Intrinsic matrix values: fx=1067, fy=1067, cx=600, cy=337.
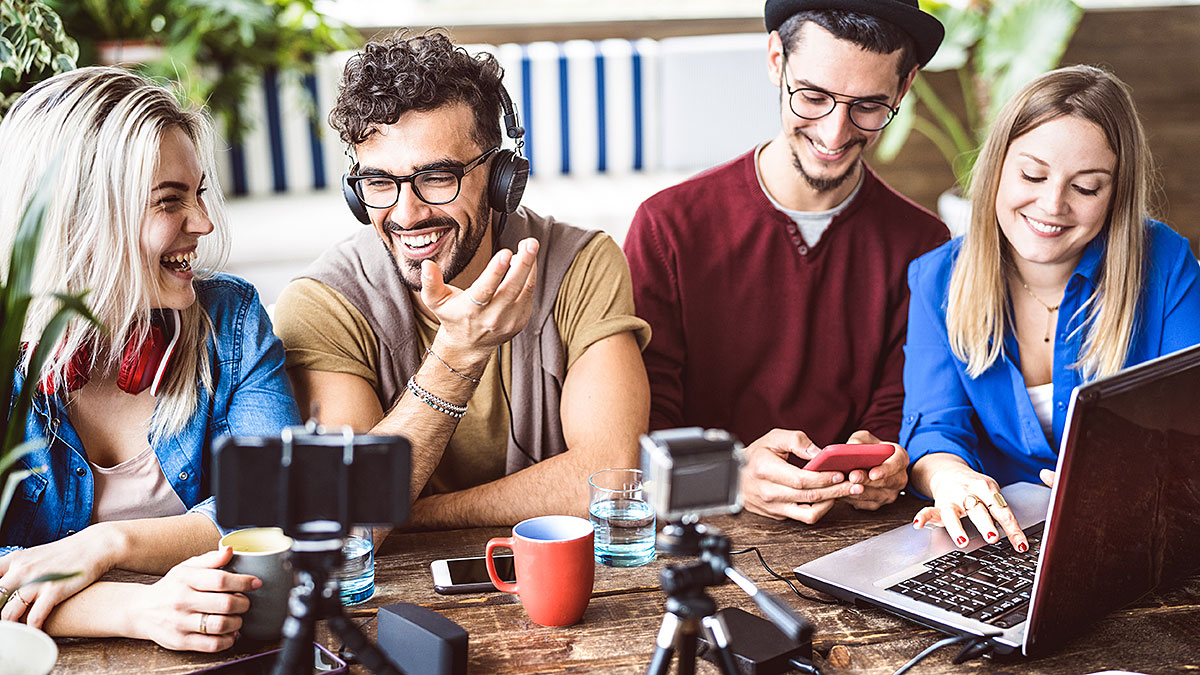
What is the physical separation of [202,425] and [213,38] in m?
3.17

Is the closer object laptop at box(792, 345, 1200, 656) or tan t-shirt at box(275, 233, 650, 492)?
laptop at box(792, 345, 1200, 656)

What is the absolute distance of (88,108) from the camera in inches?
53.1

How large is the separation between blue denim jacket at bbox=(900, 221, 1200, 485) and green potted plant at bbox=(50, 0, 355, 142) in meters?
2.74

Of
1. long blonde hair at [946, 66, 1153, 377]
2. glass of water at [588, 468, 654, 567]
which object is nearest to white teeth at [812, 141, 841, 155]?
long blonde hair at [946, 66, 1153, 377]

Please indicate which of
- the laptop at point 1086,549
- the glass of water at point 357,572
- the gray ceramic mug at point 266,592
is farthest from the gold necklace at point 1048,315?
the gray ceramic mug at point 266,592

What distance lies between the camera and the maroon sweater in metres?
2.10

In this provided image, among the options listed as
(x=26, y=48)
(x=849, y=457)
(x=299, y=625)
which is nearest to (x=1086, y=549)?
(x=849, y=457)

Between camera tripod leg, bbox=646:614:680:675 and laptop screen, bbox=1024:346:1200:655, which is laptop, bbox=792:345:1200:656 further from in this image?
camera tripod leg, bbox=646:614:680:675

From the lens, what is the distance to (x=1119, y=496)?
1.08 m

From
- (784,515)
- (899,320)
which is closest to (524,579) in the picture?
(784,515)

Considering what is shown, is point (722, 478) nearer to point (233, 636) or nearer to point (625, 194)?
point (233, 636)

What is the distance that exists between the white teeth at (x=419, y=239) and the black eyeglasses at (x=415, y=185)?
5cm

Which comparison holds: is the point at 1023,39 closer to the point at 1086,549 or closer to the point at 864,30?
the point at 864,30

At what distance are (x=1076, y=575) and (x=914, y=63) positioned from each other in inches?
47.8
